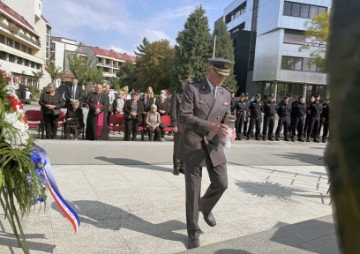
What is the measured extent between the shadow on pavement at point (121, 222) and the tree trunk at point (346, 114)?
11.5 feet

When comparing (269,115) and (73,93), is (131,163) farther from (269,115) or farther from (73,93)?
(269,115)

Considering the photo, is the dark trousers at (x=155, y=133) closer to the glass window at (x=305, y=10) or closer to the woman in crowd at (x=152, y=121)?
the woman in crowd at (x=152, y=121)

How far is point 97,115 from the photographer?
34.8 ft

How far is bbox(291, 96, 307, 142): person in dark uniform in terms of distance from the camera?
1455 centimetres

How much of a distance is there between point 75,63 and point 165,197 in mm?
40808

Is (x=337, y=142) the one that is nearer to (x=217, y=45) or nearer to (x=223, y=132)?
(x=223, y=132)

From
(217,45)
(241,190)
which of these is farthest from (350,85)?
(217,45)

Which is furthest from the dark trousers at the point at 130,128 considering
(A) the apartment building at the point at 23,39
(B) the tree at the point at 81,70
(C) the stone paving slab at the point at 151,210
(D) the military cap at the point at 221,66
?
(A) the apartment building at the point at 23,39

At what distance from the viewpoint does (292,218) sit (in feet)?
15.8

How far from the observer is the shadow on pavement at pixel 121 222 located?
13.4 feet

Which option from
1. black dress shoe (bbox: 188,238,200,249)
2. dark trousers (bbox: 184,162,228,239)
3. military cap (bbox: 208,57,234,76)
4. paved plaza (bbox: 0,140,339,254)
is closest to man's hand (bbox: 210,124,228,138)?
dark trousers (bbox: 184,162,228,239)

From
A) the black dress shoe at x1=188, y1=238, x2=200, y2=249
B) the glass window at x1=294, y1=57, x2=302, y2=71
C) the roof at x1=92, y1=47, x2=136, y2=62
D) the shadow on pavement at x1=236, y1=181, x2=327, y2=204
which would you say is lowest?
the black dress shoe at x1=188, y1=238, x2=200, y2=249

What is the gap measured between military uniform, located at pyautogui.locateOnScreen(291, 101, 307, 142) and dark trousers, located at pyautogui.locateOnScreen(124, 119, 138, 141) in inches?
268

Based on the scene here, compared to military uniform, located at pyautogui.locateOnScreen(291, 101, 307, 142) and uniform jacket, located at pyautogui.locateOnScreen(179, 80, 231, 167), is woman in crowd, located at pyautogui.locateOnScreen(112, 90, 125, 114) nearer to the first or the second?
military uniform, located at pyautogui.locateOnScreen(291, 101, 307, 142)
